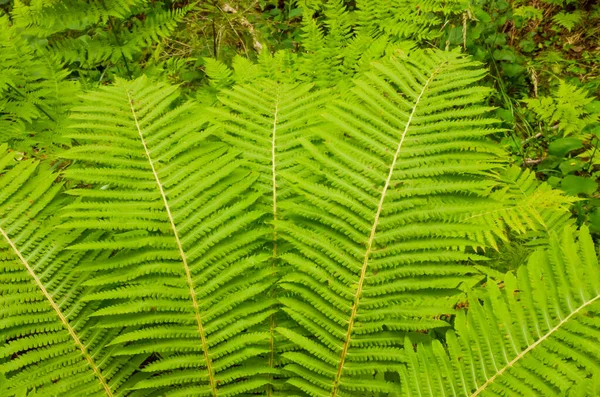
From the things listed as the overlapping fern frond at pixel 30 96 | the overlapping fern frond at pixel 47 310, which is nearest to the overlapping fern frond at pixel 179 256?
the overlapping fern frond at pixel 47 310

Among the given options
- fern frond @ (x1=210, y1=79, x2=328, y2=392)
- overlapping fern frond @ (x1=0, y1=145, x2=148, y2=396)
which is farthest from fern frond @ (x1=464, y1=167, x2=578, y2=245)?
overlapping fern frond @ (x1=0, y1=145, x2=148, y2=396)

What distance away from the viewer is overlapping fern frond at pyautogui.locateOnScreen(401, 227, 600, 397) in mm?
1247

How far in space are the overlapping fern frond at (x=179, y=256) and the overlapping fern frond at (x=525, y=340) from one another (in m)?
0.50

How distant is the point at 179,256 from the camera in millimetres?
1444

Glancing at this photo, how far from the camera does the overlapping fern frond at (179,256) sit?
4.57 feet

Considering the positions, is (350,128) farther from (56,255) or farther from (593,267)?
(56,255)

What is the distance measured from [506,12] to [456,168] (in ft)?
9.63

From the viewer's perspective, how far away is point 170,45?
3.91 m

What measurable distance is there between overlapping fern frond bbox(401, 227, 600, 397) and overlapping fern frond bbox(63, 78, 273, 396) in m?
0.50

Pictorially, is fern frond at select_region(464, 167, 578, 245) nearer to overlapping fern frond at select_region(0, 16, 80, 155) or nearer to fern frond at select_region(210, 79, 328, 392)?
fern frond at select_region(210, 79, 328, 392)

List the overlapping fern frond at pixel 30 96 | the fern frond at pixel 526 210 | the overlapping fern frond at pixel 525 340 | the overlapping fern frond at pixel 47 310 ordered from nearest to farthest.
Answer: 1. the overlapping fern frond at pixel 525 340
2. the overlapping fern frond at pixel 47 310
3. the fern frond at pixel 526 210
4. the overlapping fern frond at pixel 30 96

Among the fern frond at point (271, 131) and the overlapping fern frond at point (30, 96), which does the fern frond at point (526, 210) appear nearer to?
the fern frond at point (271, 131)

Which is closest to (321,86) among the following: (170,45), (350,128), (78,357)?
(350,128)

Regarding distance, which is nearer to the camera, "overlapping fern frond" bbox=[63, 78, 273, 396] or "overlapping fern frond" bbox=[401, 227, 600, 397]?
"overlapping fern frond" bbox=[401, 227, 600, 397]
